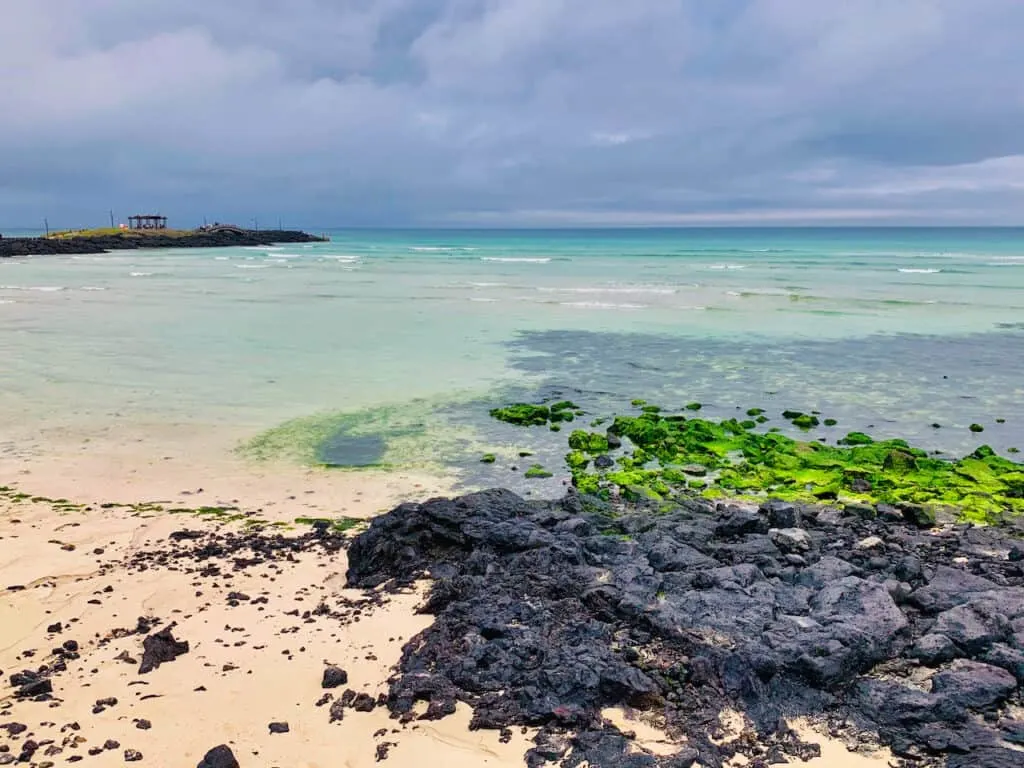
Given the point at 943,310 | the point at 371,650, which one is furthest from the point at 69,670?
the point at 943,310

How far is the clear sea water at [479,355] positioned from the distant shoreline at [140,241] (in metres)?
46.9

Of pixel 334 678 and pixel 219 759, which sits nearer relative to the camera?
pixel 219 759

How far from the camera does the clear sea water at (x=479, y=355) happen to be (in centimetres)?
1495

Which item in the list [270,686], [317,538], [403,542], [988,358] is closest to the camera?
[270,686]

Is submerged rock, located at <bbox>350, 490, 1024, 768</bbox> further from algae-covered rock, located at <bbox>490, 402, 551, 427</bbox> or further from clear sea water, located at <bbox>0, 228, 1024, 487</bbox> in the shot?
algae-covered rock, located at <bbox>490, 402, 551, 427</bbox>

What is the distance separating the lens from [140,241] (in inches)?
3912

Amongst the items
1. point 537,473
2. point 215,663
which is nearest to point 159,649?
point 215,663

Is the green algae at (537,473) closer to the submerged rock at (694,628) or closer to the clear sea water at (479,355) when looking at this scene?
the clear sea water at (479,355)

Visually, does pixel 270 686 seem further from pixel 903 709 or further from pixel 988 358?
pixel 988 358

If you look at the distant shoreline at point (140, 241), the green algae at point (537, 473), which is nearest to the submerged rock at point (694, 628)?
the green algae at point (537, 473)

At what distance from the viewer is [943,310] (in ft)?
110

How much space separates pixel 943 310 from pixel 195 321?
30460mm

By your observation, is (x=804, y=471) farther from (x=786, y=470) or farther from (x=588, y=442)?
(x=588, y=442)

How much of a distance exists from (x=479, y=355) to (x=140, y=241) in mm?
91778
